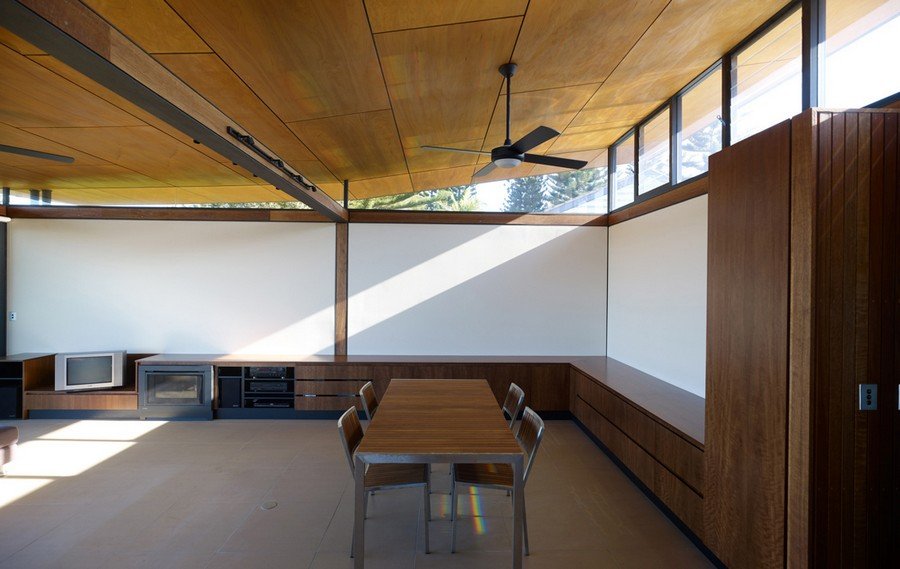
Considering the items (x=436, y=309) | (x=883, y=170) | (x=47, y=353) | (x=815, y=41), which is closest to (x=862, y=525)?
(x=883, y=170)

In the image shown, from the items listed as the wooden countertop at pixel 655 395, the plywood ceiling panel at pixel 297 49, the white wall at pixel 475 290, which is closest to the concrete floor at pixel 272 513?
the wooden countertop at pixel 655 395

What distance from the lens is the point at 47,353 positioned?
5.44 m

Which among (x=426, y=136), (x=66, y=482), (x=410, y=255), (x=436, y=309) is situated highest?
(x=426, y=136)

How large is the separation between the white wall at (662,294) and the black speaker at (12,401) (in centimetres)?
712

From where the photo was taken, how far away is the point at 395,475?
2.74 metres

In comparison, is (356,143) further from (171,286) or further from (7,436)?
(7,436)

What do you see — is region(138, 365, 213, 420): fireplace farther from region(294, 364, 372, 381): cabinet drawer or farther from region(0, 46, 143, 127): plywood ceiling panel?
region(0, 46, 143, 127): plywood ceiling panel

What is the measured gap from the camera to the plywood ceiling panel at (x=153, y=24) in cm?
210

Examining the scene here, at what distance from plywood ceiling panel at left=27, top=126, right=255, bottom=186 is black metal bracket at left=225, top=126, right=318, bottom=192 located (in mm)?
1080

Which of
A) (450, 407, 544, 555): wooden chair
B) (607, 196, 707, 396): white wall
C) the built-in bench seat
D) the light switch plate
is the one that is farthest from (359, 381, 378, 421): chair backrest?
the light switch plate

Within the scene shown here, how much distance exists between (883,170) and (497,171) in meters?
4.12

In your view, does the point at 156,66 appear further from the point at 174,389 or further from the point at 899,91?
the point at 174,389

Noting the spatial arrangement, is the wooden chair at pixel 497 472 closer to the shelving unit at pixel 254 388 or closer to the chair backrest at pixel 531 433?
the chair backrest at pixel 531 433

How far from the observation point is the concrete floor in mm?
2611
